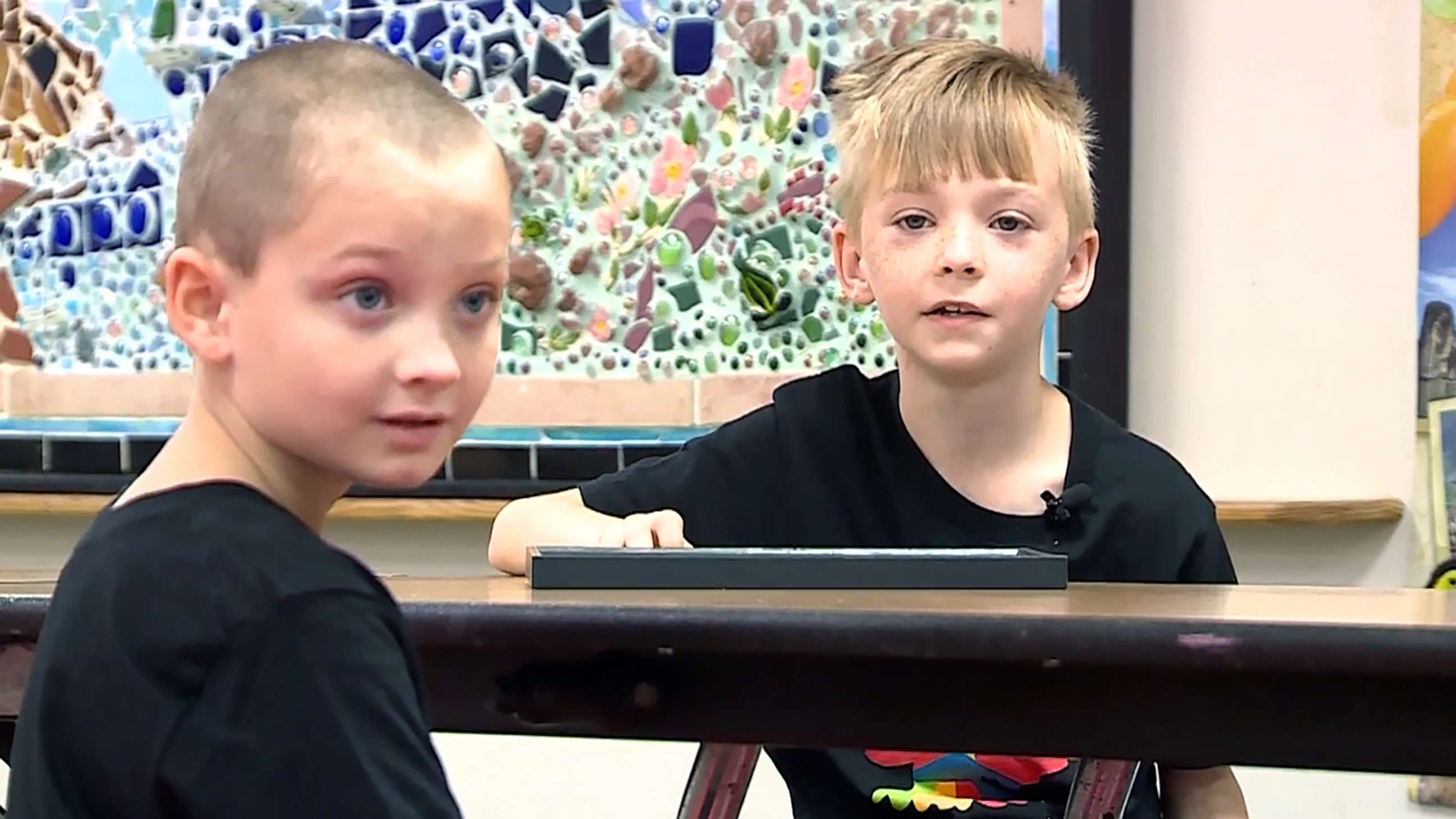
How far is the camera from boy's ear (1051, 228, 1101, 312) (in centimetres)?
124

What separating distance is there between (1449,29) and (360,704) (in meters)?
1.47

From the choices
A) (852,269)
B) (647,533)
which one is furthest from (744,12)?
(647,533)

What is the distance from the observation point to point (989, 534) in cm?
119

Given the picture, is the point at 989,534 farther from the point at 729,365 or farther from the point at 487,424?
the point at 487,424

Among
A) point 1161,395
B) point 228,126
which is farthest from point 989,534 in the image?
point 228,126

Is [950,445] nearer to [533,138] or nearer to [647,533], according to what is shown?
[647,533]

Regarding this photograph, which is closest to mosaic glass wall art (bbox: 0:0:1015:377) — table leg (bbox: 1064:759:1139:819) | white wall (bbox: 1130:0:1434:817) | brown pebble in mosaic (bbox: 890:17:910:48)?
brown pebble in mosaic (bbox: 890:17:910:48)

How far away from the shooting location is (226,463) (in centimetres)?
61

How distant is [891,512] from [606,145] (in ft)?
2.48

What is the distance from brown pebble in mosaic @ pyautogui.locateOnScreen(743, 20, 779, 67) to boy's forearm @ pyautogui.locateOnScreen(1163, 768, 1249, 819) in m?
0.96

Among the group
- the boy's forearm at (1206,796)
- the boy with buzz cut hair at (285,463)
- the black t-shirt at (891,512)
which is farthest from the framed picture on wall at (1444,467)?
the boy with buzz cut hair at (285,463)

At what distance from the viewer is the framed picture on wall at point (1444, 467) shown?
1.63 meters

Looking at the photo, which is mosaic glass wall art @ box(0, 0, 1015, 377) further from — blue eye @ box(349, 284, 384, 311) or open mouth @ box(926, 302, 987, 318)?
blue eye @ box(349, 284, 384, 311)

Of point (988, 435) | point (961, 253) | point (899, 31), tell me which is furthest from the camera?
point (899, 31)
